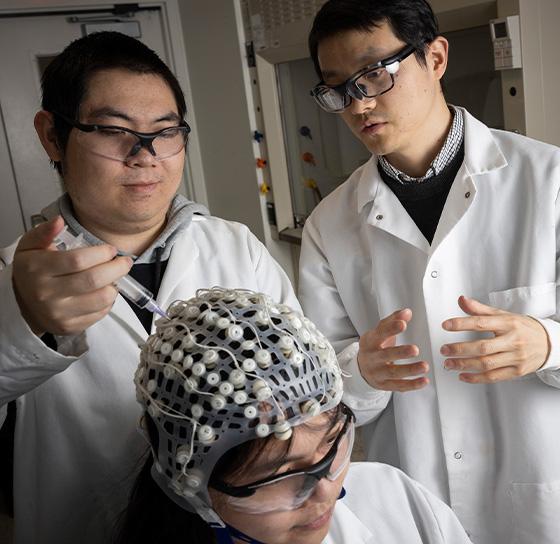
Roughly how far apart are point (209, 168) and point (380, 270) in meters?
2.70

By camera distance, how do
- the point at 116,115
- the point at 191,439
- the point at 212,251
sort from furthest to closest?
the point at 212,251 → the point at 116,115 → the point at 191,439

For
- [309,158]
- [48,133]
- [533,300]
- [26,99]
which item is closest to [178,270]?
[48,133]

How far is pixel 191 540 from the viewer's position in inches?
38.2

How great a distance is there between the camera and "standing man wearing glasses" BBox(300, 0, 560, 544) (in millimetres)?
1307

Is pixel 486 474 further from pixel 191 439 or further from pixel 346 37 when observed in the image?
pixel 346 37

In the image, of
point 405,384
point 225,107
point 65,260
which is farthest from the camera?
point 225,107

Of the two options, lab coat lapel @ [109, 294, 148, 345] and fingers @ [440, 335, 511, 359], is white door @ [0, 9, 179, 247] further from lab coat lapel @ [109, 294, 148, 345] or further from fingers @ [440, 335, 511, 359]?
fingers @ [440, 335, 511, 359]

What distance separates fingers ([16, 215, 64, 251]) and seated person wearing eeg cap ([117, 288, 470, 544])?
209mm

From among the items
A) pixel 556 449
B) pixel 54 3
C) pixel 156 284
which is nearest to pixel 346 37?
pixel 156 284

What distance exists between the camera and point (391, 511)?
1236mm

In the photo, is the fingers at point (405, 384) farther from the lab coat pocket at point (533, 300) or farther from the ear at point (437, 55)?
the ear at point (437, 55)

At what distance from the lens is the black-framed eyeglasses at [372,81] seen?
51.3 inches

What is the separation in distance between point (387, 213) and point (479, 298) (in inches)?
11.3

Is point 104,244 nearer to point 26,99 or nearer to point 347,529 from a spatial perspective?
point 347,529
